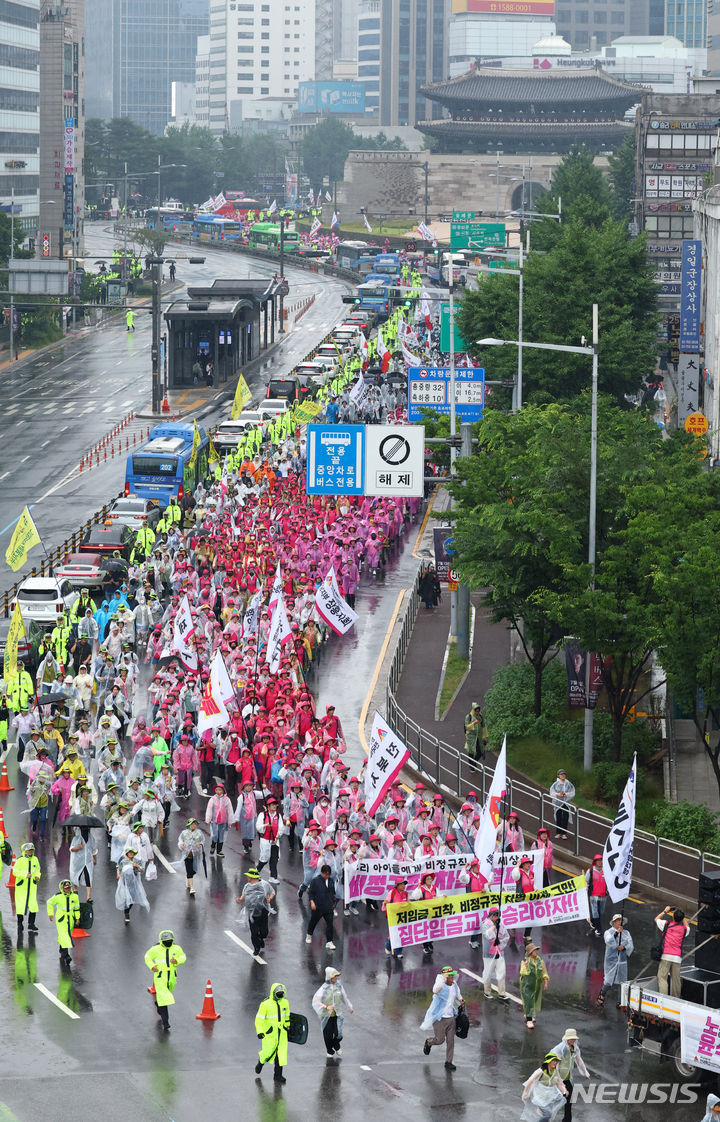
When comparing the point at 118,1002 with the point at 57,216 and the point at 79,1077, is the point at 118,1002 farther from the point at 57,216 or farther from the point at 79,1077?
the point at 57,216

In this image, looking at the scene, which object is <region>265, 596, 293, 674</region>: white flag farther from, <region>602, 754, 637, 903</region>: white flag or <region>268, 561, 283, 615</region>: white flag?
<region>602, 754, 637, 903</region>: white flag

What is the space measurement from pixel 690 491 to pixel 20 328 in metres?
75.8

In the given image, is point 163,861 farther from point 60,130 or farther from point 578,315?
point 60,130

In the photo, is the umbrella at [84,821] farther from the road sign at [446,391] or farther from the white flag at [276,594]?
the road sign at [446,391]

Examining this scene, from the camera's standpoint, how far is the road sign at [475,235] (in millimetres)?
108312

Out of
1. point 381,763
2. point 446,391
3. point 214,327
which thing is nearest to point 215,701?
point 381,763

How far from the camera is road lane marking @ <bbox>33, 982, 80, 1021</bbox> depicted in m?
24.4

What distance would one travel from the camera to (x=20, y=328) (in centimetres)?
10656

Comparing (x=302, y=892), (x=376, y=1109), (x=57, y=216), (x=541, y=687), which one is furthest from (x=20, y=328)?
(x=376, y=1109)

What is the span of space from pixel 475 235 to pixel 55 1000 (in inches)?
3541

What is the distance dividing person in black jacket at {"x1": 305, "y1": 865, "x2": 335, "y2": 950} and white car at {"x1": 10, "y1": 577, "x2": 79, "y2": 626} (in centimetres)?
1873

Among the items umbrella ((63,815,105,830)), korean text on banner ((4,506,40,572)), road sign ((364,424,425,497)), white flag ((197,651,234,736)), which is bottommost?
umbrella ((63,815,105,830))

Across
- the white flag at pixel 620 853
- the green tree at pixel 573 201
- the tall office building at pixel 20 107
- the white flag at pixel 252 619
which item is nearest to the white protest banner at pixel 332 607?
the white flag at pixel 252 619

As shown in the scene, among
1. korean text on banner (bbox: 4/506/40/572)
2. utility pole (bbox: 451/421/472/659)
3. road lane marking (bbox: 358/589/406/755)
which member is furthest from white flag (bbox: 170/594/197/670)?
utility pole (bbox: 451/421/472/659)
